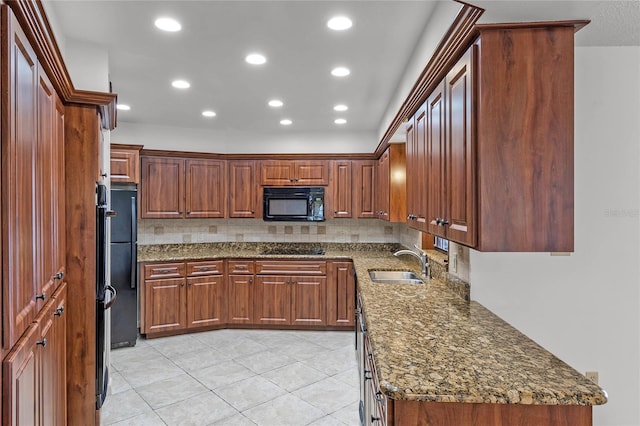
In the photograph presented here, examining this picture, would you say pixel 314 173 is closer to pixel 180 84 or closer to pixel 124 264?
pixel 180 84

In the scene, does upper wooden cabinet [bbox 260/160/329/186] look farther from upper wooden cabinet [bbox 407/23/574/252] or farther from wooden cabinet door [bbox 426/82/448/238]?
upper wooden cabinet [bbox 407/23/574/252]

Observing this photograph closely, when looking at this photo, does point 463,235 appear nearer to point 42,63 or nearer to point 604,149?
point 604,149

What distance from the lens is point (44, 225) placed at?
67.9 inches

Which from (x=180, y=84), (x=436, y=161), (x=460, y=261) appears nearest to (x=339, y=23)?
(x=436, y=161)

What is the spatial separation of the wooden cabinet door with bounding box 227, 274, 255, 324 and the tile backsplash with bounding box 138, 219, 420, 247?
29.2 inches

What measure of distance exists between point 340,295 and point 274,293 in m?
0.79

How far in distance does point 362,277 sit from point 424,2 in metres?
1.99

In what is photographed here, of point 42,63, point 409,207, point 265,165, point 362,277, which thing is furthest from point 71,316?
point 265,165

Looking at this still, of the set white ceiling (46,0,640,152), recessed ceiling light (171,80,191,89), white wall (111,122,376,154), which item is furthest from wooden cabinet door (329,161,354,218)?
recessed ceiling light (171,80,191,89)

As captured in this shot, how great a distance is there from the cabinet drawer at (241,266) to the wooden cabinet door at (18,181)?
3.21m

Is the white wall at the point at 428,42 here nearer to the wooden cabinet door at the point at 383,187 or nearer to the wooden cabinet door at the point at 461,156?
the wooden cabinet door at the point at 461,156

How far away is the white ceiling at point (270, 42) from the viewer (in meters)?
1.78

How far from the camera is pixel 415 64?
2555mm

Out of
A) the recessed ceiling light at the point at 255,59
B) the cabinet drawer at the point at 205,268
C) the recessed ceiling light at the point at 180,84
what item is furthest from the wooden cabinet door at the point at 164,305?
the recessed ceiling light at the point at 255,59
